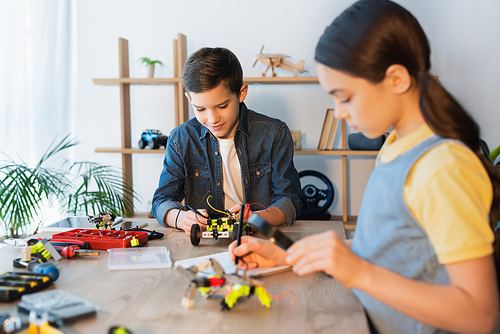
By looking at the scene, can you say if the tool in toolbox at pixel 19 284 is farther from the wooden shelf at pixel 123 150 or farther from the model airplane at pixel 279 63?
the model airplane at pixel 279 63

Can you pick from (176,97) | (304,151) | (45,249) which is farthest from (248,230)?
(176,97)

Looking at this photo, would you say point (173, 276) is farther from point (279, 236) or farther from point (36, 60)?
point (36, 60)

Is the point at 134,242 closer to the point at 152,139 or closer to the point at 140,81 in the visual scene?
the point at 152,139

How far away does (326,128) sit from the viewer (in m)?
2.50

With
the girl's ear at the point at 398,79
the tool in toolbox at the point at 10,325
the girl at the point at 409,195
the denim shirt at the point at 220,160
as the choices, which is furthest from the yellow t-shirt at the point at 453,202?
the denim shirt at the point at 220,160

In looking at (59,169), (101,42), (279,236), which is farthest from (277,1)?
(279,236)

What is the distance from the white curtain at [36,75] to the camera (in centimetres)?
253

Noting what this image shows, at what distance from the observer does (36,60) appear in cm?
266

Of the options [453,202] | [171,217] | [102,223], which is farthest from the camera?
[171,217]

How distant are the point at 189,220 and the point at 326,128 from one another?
1.46 metres

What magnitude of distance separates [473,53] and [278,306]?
96.7 inches

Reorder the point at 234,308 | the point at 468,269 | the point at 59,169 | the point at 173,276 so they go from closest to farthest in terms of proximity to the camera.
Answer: the point at 468,269 → the point at 234,308 → the point at 173,276 → the point at 59,169

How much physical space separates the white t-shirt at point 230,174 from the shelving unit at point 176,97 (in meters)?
0.77

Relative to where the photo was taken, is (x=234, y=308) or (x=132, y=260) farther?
(x=132, y=260)
